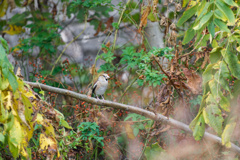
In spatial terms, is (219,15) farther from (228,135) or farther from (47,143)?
(47,143)

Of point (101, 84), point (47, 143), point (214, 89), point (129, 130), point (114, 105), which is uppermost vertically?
point (214, 89)

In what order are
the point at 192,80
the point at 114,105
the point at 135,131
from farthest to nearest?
the point at 135,131 < the point at 192,80 < the point at 114,105

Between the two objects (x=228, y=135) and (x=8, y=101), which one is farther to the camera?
(x=228, y=135)

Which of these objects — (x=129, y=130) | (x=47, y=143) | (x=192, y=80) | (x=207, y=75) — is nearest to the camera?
(x=207, y=75)

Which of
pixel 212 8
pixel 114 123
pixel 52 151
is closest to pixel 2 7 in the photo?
pixel 114 123

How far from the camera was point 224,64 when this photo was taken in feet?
6.40

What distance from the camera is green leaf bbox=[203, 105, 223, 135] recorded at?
1949mm

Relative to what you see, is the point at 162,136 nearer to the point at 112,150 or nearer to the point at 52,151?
the point at 112,150

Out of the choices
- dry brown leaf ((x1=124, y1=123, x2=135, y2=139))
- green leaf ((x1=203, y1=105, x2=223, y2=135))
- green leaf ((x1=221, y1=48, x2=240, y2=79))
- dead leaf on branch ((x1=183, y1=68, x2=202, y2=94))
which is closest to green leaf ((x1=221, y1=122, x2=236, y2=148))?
green leaf ((x1=203, y1=105, x2=223, y2=135))

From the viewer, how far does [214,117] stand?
1.96 m

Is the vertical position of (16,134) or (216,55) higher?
(216,55)

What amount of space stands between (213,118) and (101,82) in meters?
2.29

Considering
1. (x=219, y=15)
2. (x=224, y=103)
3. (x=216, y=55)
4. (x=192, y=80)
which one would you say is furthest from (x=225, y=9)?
(x=192, y=80)

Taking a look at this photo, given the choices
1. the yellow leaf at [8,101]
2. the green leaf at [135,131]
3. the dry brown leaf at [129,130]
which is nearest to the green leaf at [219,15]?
the yellow leaf at [8,101]
